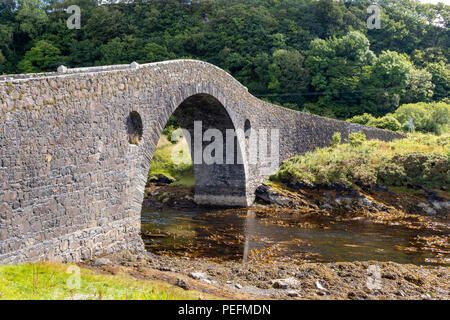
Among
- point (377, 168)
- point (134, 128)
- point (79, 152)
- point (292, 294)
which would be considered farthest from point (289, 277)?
point (377, 168)

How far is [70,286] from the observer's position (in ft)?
29.5

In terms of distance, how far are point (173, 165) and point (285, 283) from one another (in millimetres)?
20144

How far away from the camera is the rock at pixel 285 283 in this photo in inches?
452

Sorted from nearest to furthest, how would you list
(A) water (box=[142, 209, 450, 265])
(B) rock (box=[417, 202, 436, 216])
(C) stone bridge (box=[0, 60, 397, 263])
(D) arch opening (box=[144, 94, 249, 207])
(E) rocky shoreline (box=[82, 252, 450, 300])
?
(C) stone bridge (box=[0, 60, 397, 263]) → (E) rocky shoreline (box=[82, 252, 450, 300]) → (A) water (box=[142, 209, 450, 265]) → (D) arch opening (box=[144, 94, 249, 207]) → (B) rock (box=[417, 202, 436, 216])

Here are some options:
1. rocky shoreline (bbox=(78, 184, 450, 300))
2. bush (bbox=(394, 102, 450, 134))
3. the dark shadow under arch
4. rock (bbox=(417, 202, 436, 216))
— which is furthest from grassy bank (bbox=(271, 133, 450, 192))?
rocky shoreline (bbox=(78, 184, 450, 300))

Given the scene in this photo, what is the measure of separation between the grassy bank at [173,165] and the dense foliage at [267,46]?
18714 millimetres

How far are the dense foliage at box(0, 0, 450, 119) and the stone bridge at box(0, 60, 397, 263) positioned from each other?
3145 cm

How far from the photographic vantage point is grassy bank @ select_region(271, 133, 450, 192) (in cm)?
2620

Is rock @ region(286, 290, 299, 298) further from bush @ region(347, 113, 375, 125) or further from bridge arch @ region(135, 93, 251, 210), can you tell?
bush @ region(347, 113, 375, 125)

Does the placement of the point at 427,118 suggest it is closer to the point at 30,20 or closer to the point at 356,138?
the point at 356,138

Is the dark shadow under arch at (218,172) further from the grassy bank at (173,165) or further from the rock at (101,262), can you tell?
the rock at (101,262)

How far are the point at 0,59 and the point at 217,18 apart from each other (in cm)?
2367
